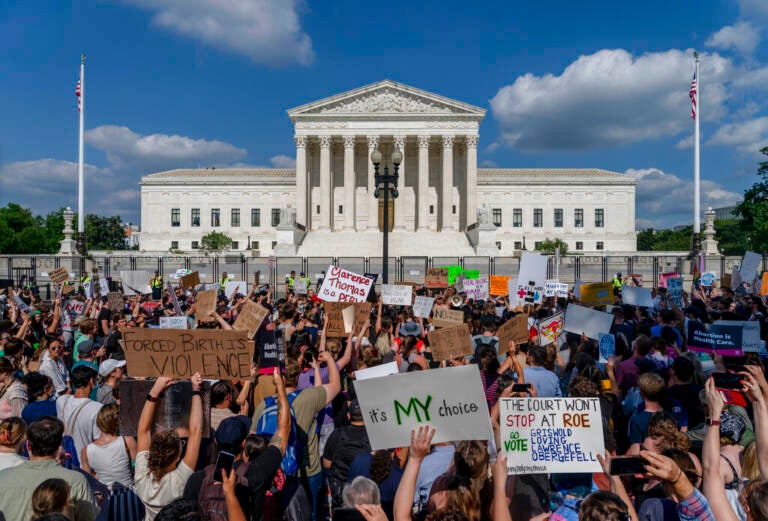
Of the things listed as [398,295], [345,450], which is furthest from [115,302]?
[345,450]

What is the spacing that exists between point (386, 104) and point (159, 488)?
60429 mm

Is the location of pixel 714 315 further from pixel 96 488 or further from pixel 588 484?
pixel 96 488

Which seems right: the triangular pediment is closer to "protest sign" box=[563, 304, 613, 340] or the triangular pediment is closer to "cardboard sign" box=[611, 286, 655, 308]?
"cardboard sign" box=[611, 286, 655, 308]

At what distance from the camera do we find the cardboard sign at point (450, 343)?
7.46 metres

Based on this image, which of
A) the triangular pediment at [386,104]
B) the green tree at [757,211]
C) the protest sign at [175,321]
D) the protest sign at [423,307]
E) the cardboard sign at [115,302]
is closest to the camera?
the protest sign at [175,321]

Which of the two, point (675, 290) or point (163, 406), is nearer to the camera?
point (163, 406)

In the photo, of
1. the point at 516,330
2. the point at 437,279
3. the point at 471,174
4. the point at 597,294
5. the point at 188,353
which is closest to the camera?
the point at 188,353

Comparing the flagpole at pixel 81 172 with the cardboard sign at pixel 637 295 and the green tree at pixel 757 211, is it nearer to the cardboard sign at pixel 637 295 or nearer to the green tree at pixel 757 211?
the cardboard sign at pixel 637 295

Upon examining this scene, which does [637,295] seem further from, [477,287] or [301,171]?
[301,171]

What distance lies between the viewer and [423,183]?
60.5 m

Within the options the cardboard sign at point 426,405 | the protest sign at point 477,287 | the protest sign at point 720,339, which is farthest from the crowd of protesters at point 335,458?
the protest sign at point 477,287

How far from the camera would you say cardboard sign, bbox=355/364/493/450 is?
359 centimetres

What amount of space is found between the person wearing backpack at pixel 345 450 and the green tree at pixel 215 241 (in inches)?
2749

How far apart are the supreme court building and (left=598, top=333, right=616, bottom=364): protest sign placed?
4389cm
